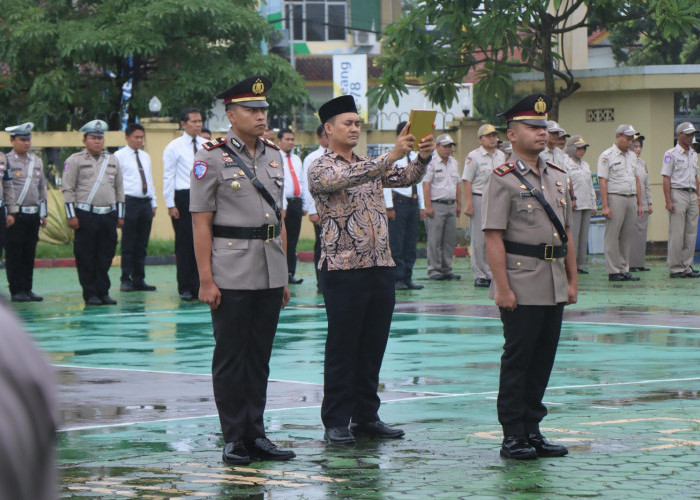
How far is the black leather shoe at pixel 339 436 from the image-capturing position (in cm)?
706

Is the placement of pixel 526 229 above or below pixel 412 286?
above

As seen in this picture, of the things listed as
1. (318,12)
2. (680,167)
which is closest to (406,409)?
(680,167)

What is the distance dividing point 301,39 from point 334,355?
62.0 m

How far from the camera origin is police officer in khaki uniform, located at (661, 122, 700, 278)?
19.2 metres

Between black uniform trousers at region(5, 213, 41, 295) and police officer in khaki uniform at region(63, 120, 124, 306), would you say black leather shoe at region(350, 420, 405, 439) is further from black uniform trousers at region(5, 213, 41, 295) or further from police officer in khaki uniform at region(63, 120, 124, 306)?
black uniform trousers at region(5, 213, 41, 295)

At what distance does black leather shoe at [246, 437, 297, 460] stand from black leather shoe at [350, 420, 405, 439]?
682 mm

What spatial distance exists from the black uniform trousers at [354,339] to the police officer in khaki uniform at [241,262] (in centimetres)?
35

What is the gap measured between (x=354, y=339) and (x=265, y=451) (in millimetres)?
913

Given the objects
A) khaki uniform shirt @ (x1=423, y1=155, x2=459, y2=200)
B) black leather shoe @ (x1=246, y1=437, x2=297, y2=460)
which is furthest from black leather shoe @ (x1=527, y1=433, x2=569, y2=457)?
khaki uniform shirt @ (x1=423, y1=155, x2=459, y2=200)

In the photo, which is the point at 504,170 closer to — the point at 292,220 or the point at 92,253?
the point at 92,253

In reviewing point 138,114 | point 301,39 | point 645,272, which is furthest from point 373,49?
point 645,272

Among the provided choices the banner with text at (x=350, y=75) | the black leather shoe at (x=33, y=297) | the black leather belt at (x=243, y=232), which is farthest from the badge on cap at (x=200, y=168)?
the banner with text at (x=350, y=75)

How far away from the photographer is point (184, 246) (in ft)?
54.7

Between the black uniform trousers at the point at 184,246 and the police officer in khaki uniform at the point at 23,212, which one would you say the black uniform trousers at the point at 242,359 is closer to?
the black uniform trousers at the point at 184,246
